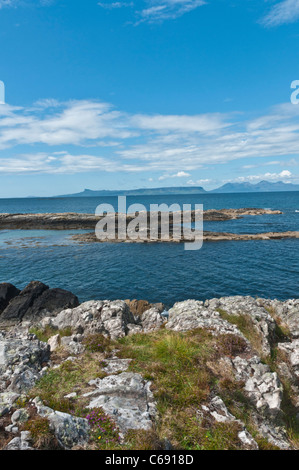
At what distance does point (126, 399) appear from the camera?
873 cm

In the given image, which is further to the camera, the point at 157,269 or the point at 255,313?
the point at 157,269

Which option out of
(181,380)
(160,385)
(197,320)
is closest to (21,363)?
(160,385)

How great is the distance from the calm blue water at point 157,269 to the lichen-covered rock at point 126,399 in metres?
19.7

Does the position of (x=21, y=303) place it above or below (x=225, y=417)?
below

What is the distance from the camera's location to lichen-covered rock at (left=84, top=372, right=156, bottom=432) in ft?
25.4

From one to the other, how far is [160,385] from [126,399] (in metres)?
1.43

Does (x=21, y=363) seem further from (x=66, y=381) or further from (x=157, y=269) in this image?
(x=157, y=269)

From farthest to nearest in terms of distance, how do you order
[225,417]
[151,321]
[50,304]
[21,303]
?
[21,303], [50,304], [151,321], [225,417]

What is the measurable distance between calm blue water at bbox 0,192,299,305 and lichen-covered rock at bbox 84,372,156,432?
19.7 meters

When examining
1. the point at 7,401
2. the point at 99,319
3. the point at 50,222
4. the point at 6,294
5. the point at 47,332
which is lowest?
the point at 6,294

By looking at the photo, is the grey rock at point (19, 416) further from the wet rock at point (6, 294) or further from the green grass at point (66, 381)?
the wet rock at point (6, 294)

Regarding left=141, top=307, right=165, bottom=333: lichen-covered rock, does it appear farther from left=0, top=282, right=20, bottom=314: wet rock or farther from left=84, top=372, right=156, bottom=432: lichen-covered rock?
left=0, top=282, right=20, bottom=314: wet rock

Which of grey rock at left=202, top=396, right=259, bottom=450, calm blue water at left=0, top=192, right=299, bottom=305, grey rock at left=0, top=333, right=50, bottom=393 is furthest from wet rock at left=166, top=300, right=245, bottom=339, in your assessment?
calm blue water at left=0, top=192, right=299, bottom=305
